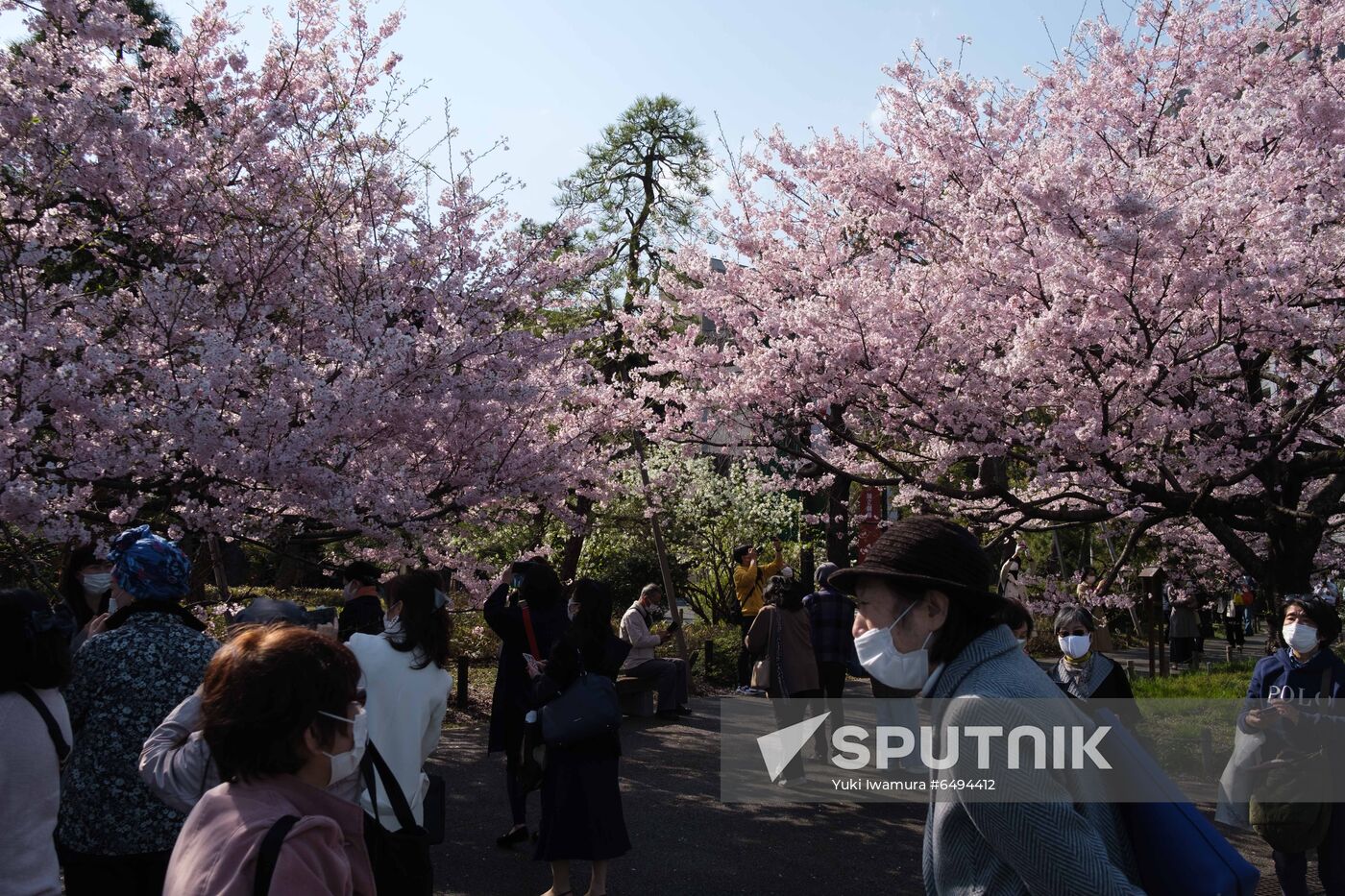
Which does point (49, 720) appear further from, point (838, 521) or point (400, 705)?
point (838, 521)

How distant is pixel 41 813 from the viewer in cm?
309

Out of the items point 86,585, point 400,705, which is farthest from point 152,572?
point 86,585

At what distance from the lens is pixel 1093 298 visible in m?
8.06

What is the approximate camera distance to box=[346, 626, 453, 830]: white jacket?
411 cm

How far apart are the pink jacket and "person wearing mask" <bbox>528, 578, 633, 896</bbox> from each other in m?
3.54

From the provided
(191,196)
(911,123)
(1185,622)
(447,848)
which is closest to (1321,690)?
(447,848)

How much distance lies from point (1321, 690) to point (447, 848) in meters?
5.12

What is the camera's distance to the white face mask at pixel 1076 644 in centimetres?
573

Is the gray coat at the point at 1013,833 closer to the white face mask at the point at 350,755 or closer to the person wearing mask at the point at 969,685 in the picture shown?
the person wearing mask at the point at 969,685

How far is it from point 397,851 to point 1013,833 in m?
1.55

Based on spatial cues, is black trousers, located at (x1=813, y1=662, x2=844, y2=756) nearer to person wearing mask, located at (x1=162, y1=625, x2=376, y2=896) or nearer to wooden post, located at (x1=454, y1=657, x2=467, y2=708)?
wooden post, located at (x1=454, y1=657, x2=467, y2=708)

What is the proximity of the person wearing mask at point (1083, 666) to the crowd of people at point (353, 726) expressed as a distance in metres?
0.02

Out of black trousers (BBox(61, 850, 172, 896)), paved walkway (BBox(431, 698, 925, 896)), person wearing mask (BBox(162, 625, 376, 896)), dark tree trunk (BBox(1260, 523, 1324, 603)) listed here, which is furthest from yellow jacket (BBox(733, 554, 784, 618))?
person wearing mask (BBox(162, 625, 376, 896))

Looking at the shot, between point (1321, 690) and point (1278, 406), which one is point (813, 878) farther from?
point (1278, 406)
